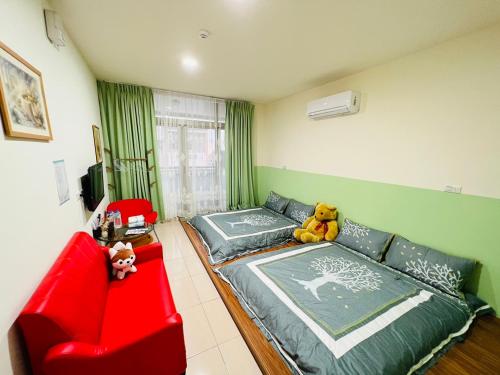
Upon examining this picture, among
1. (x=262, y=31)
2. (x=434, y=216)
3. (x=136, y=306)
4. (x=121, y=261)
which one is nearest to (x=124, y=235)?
(x=121, y=261)

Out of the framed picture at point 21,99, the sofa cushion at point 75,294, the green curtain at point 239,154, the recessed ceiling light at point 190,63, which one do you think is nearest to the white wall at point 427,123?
the green curtain at point 239,154

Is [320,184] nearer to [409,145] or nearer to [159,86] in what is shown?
[409,145]

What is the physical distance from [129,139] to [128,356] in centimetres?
339

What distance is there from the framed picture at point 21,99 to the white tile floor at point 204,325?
1725 mm

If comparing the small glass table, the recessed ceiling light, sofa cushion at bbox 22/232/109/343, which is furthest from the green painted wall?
sofa cushion at bbox 22/232/109/343

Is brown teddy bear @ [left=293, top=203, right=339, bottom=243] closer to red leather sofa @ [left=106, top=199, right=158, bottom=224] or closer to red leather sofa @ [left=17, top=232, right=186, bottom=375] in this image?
red leather sofa @ [left=17, top=232, right=186, bottom=375]

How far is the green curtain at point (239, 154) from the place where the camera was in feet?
14.4

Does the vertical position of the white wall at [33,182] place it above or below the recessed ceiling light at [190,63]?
below

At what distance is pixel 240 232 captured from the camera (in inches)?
121

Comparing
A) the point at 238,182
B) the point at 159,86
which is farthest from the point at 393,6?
the point at 238,182

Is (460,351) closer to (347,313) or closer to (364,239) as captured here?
(347,313)

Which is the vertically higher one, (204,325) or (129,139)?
(129,139)

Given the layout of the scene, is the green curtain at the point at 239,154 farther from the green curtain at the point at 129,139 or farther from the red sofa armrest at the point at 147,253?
the red sofa armrest at the point at 147,253

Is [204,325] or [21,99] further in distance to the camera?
[204,325]
